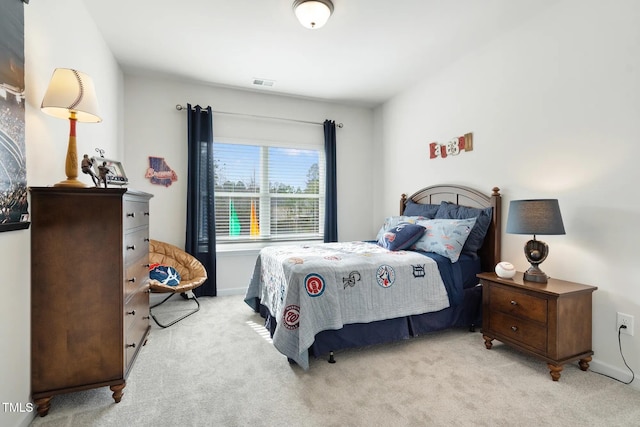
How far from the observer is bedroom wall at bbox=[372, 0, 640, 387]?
204cm

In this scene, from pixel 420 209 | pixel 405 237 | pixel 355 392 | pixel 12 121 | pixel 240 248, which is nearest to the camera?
pixel 12 121

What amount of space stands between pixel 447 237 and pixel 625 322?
49.2 inches

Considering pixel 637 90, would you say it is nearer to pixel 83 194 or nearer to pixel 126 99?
pixel 83 194

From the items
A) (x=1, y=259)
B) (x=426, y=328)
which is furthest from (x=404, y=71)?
(x=1, y=259)

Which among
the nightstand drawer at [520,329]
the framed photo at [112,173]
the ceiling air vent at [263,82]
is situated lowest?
the nightstand drawer at [520,329]

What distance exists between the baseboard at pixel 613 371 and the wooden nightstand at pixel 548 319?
62mm

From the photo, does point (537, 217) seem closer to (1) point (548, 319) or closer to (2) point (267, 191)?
(1) point (548, 319)

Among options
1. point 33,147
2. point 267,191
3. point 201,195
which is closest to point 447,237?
point 267,191

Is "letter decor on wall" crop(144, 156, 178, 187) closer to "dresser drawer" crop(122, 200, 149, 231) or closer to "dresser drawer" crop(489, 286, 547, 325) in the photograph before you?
"dresser drawer" crop(122, 200, 149, 231)

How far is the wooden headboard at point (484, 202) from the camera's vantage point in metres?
2.91

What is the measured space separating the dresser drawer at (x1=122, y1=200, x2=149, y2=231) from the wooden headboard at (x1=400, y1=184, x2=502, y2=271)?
2920 mm

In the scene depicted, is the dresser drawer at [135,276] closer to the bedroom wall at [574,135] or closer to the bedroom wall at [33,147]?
the bedroom wall at [33,147]

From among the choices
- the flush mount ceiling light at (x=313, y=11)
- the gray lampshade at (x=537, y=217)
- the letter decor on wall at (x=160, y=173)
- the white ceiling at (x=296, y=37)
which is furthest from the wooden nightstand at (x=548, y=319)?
the letter decor on wall at (x=160, y=173)

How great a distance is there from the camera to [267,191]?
4375mm
